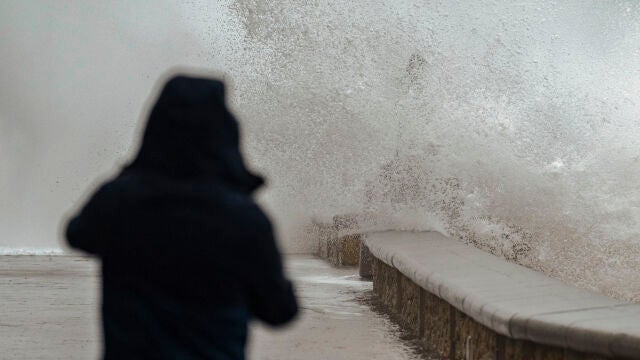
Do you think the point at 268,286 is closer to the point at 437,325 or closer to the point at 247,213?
the point at 247,213

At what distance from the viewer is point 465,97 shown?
39.9ft

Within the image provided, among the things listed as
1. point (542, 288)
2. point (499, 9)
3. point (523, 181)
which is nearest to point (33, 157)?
point (499, 9)

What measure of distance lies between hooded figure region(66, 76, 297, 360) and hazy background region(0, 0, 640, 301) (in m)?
7.45

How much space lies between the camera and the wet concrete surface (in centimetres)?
566

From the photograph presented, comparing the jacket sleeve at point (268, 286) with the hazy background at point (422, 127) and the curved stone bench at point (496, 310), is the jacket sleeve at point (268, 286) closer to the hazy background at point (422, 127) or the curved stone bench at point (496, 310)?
the curved stone bench at point (496, 310)

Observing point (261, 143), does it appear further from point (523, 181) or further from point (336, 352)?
point (336, 352)

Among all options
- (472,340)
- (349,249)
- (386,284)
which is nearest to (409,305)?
(386,284)

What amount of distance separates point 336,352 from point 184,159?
12.5 ft

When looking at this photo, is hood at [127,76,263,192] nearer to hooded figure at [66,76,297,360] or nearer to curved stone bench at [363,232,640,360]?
hooded figure at [66,76,297,360]

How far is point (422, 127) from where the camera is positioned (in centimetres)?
1159

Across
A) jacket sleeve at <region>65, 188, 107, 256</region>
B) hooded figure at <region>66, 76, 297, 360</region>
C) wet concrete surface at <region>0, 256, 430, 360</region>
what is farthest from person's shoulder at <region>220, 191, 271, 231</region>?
wet concrete surface at <region>0, 256, 430, 360</region>

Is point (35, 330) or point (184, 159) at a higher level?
point (184, 159)

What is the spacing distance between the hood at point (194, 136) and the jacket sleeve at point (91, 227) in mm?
117

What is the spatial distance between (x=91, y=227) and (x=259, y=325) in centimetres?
467
